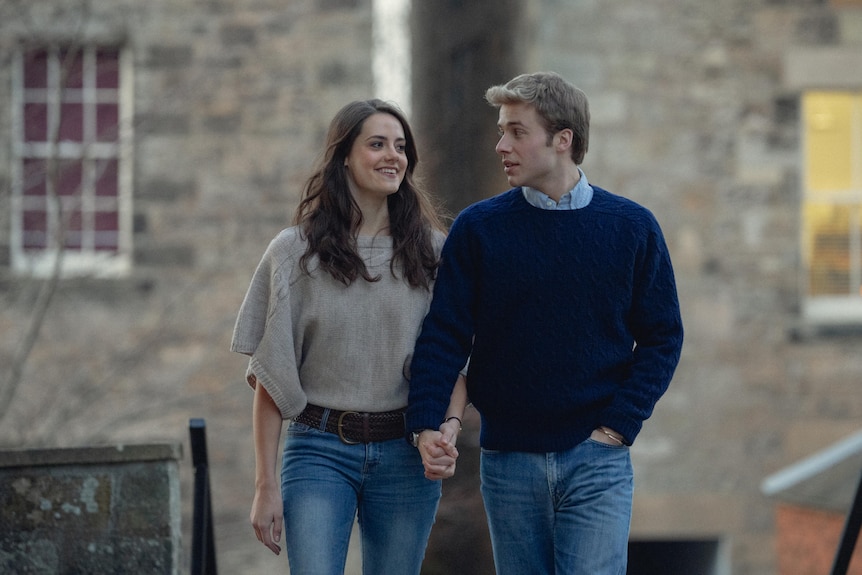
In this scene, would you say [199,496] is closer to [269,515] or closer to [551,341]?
[269,515]

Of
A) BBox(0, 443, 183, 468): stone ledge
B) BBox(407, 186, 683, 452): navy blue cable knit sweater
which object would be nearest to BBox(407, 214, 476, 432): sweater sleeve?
BBox(407, 186, 683, 452): navy blue cable knit sweater

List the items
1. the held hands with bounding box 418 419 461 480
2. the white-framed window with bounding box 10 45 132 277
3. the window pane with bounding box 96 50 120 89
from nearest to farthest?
1. the held hands with bounding box 418 419 461 480
2. the white-framed window with bounding box 10 45 132 277
3. the window pane with bounding box 96 50 120 89

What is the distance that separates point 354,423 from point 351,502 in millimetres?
185

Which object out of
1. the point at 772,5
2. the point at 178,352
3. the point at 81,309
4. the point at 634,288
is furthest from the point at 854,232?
the point at 634,288

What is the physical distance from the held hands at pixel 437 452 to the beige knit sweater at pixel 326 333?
16 centimetres

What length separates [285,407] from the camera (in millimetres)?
3023

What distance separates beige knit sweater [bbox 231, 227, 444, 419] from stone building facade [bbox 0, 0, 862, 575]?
6182 millimetres

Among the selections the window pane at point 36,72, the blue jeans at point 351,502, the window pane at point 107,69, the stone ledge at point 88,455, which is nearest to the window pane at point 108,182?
the window pane at point 107,69

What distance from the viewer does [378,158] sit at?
3141 millimetres

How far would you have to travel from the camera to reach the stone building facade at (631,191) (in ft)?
30.5

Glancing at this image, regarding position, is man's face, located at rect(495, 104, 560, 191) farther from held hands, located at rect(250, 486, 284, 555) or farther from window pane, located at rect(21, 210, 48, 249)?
window pane, located at rect(21, 210, 48, 249)

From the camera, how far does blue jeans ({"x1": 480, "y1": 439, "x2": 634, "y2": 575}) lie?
2.95 metres

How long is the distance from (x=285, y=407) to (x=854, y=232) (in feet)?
24.8

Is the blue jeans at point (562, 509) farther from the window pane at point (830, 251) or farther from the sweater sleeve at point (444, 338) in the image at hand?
the window pane at point (830, 251)
